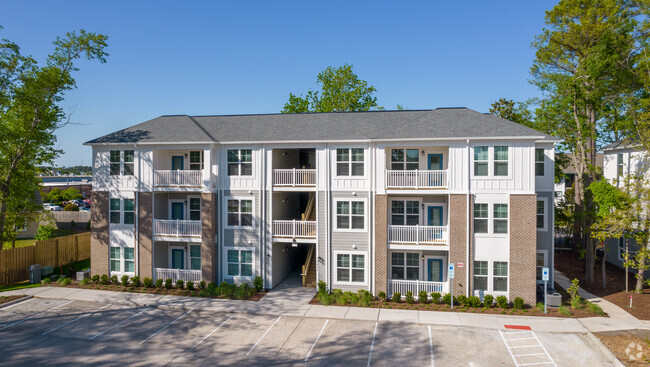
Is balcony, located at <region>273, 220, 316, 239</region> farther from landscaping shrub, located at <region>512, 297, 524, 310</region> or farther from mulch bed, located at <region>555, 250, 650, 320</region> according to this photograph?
mulch bed, located at <region>555, 250, 650, 320</region>

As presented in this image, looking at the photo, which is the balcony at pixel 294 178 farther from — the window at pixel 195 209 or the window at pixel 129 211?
the window at pixel 129 211

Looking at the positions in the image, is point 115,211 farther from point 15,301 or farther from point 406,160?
point 406,160

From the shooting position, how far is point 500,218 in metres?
18.2

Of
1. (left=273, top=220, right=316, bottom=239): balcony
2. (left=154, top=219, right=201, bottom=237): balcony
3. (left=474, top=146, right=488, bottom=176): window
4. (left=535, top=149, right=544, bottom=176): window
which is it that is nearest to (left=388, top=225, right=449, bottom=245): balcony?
(left=474, top=146, right=488, bottom=176): window

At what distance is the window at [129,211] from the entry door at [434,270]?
16.7 m

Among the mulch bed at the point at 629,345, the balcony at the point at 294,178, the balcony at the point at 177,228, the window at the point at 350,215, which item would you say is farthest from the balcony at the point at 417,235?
the balcony at the point at 177,228

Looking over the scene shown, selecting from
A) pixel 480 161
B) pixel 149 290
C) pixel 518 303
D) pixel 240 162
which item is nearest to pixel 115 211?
pixel 149 290

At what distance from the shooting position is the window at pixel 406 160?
66.4 feet

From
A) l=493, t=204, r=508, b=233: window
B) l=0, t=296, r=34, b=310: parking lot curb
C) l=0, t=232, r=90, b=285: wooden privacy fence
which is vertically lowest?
l=0, t=296, r=34, b=310: parking lot curb

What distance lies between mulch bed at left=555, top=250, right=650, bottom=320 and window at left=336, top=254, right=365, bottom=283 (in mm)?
12197

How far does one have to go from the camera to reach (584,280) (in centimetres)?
2270

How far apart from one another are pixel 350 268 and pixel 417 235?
3.85 m

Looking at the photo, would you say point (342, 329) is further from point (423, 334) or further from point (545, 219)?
point (545, 219)

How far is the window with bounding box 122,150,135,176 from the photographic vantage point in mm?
21969
